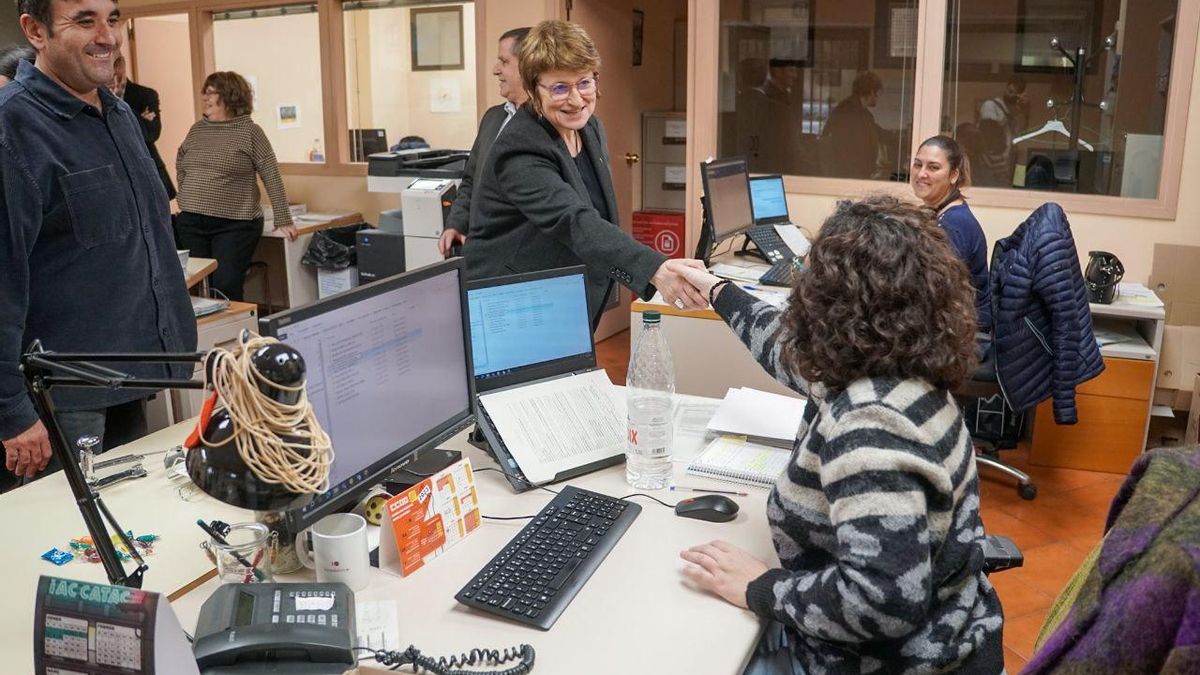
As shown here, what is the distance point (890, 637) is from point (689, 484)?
1.96 feet

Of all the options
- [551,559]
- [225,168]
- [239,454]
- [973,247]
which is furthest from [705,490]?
[225,168]

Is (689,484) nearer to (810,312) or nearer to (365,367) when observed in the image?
(810,312)

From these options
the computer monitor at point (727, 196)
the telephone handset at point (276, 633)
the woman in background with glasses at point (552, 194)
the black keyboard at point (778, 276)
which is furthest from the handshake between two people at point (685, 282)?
the computer monitor at point (727, 196)

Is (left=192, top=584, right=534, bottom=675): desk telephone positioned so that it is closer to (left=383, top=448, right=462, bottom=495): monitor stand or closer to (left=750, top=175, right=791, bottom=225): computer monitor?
(left=383, top=448, right=462, bottom=495): monitor stand

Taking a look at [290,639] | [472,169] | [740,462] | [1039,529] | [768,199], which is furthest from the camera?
[768,199]

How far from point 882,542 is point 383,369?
2.54ft

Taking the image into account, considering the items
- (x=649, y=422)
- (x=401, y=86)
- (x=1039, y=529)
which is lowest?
(x=1039, y=529)

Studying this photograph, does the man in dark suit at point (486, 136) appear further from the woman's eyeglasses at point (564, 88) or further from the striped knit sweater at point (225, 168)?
the striped knit sweater at point (225, 168)

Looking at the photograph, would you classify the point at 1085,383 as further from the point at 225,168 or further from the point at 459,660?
the point at 225,168

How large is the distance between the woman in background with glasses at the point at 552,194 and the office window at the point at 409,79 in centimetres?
403

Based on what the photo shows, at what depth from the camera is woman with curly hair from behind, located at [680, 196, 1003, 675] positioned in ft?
3.87

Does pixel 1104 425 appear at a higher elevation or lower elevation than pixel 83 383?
lower

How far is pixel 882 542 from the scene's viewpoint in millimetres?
1169

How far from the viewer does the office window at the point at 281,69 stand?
640cm
